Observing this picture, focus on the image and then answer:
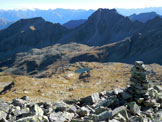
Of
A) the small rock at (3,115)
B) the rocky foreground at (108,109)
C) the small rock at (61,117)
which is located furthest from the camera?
the small rock at (3,115)

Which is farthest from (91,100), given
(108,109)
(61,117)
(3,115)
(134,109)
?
(3,115)

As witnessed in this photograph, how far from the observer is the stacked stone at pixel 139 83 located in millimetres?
23500

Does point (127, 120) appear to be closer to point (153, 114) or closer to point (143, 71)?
point (153, 114)

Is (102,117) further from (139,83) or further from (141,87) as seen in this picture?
(139,83)

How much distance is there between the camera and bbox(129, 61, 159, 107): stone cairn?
2304 cm

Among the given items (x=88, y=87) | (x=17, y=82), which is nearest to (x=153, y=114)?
(x=88, y=87)

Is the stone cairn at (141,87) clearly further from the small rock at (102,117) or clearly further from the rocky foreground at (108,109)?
the small rock at (102,117)

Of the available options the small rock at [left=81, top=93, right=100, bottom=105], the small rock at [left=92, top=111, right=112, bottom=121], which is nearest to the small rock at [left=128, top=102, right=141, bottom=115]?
the small rock at [left=92, top=111, right=112, bottom=121]

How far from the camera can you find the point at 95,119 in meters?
18.5

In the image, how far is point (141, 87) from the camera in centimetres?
2377

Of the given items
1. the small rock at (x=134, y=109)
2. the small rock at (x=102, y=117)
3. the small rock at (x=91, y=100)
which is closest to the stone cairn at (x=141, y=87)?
the small rock at (x=134, y=109)

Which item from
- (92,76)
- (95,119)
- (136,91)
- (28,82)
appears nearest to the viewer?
(95,119)

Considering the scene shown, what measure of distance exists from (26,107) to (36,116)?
5194 mm

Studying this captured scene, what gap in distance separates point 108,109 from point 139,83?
562 cm
